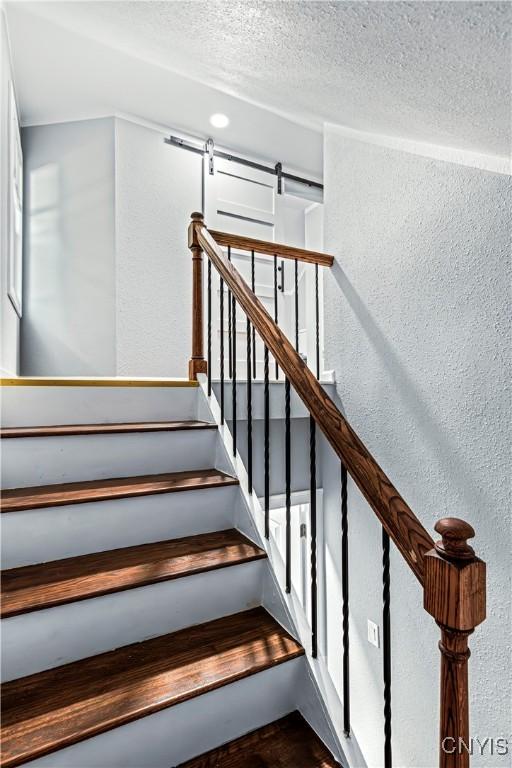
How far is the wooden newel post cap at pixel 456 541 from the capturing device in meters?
0.74

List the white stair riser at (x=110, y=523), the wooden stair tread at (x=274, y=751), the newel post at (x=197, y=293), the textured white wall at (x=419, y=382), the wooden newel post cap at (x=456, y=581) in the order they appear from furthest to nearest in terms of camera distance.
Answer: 1. the newel post at (x=197, y=293)
2. the textured white wall at (x=419, y=382)
3. the white stair riser at (x=110, y=523)
4. the wooden stair tread at (x=274, y=751)
5. the wooden newel post cap at (x=456, y=581)

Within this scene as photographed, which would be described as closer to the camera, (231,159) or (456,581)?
(456,581)

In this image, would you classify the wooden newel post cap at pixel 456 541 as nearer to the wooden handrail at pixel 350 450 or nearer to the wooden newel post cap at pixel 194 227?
the wooden handrail at pixel 350 450

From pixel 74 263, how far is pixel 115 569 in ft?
8.68

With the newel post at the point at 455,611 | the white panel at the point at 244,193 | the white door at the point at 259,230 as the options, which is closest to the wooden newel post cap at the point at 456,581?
the newel post at the point at 455,611

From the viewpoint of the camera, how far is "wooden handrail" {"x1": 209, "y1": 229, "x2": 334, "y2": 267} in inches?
90.0

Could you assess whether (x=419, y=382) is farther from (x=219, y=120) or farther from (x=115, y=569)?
(x=219, y=120)

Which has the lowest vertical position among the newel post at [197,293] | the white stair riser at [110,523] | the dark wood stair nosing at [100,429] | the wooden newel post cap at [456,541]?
the white stair riser at [110,523]

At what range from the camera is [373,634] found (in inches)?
90.0

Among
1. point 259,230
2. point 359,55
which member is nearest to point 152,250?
point 259,230

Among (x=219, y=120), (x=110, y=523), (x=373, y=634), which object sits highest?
(x=219, y=120)

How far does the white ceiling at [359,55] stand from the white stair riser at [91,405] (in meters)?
1.25

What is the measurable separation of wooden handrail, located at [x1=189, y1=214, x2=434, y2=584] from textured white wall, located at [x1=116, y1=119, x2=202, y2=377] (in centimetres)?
184

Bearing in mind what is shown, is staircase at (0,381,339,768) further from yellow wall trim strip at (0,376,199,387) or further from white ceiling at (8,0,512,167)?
white ceiling at (8,0,512,167)
